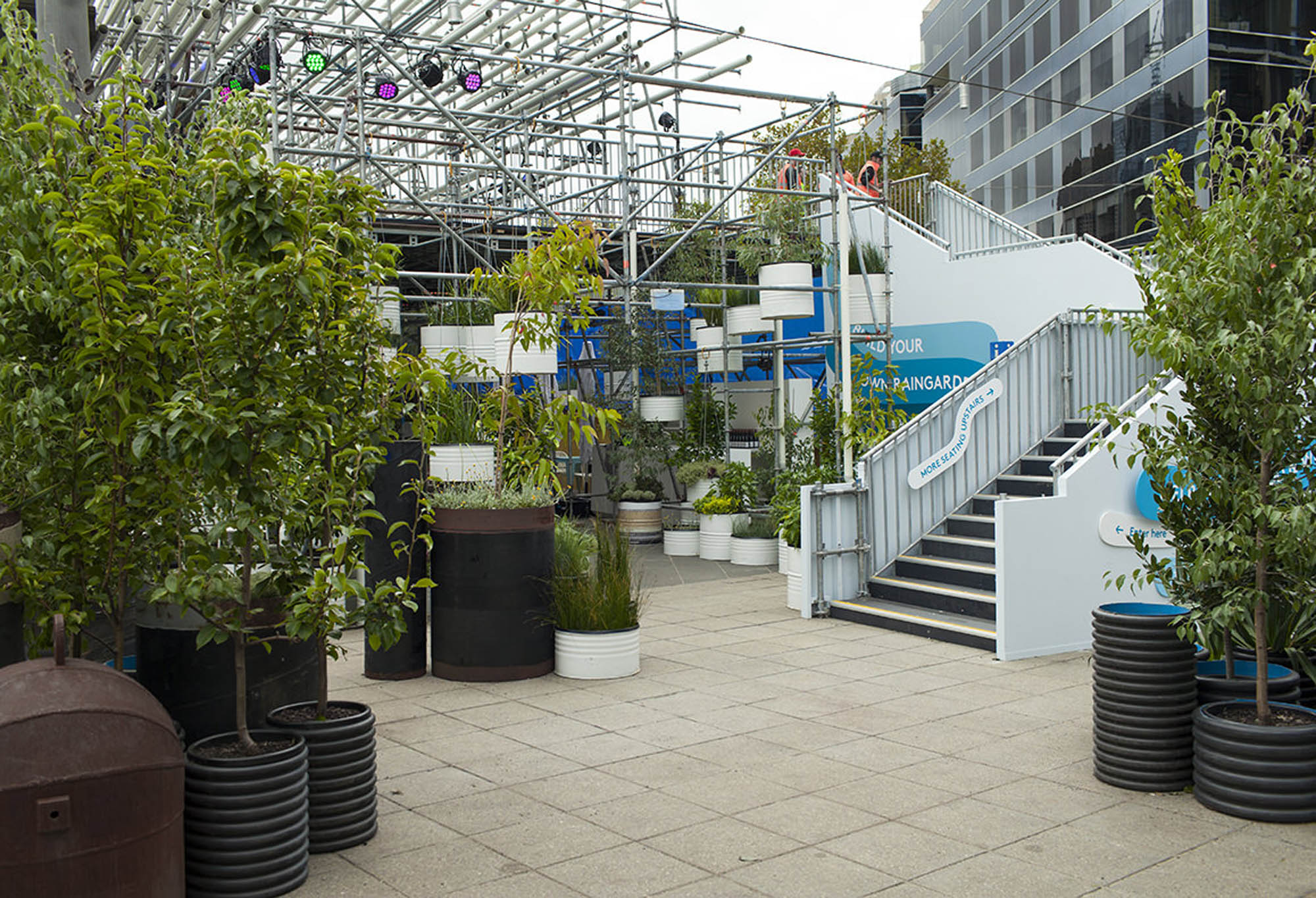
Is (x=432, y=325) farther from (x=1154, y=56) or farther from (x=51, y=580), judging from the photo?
(x=1154, y=56)

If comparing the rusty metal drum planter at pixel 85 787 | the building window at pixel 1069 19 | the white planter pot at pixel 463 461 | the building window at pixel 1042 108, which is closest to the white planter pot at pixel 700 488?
the white planter pot at pixel 463 461

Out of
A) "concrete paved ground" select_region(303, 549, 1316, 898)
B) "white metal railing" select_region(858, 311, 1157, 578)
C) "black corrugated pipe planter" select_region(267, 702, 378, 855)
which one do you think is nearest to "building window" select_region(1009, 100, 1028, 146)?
"white metal railing" select_region(858, 311, 1157, 578)

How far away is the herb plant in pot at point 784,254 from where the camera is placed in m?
12.4

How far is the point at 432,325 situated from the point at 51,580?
28.4 feet

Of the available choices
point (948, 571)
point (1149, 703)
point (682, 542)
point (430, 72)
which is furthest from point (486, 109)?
point (1149, 703)

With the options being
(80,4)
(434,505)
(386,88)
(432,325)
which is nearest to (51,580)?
(80,4)

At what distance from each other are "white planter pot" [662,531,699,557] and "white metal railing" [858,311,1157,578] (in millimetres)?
4076

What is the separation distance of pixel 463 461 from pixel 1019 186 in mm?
23824

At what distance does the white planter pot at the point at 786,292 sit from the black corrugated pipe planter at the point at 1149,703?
7.54 meters

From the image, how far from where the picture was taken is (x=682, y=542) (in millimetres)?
13797

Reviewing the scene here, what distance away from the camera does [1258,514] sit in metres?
4.88

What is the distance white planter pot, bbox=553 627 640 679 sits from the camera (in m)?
7.58

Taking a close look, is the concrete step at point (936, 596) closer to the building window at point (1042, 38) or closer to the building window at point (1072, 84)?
the building window at point (1072, 84)

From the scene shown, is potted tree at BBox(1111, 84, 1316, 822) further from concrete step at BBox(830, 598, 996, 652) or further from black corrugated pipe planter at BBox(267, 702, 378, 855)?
black corrugated pipe planter at BBox(267, 702, 378, 855)
